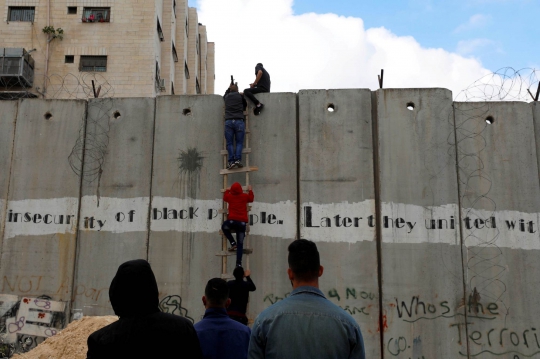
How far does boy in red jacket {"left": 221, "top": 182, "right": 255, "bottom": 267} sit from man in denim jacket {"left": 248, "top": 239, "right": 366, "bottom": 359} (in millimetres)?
5176

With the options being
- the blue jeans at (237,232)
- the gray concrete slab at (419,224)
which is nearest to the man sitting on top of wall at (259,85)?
the gray concrete slab at (419,224)

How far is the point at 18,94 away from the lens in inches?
941

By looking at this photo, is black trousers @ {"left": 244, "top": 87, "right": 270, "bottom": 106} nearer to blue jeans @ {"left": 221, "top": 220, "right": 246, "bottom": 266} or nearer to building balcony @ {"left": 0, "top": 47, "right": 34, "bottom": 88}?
blue jeans @ {"left": 221, "top": 220, "right": 246, "bottom": 266}

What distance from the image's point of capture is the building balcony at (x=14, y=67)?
76.2ft

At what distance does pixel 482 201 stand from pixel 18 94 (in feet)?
70.1

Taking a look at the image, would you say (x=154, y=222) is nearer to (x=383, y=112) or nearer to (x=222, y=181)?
(x=222, y=181)

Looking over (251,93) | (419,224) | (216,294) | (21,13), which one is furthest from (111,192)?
(21,13)

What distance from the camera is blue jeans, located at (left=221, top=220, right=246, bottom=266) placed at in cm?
839

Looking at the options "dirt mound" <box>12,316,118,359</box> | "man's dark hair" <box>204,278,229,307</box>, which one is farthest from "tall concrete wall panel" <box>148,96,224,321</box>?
"man's dark hair" <box>204,278,229,307</box>

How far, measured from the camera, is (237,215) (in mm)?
8398

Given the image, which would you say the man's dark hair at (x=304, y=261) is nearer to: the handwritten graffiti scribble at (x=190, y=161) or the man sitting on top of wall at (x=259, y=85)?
the handwritten graffiti scribble at (x=190, y=161)

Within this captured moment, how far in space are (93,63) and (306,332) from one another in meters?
24.6

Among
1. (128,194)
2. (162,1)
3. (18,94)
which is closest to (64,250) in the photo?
(128,194)

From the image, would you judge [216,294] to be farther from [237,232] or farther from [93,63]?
[93,63]
